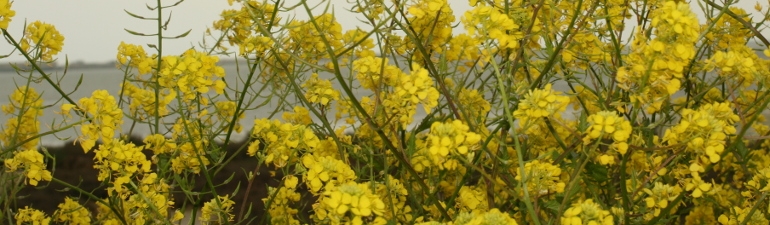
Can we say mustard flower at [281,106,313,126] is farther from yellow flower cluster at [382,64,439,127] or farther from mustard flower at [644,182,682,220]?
mustard flower at [644,182,682,220]

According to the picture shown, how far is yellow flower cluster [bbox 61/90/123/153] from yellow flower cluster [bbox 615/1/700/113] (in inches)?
34.3

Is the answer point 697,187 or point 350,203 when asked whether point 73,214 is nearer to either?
point 350,203

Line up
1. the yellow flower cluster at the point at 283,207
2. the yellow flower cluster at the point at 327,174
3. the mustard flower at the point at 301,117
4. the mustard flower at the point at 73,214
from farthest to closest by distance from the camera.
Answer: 1. the mustard flower at the point at 73,214
2. the mustard flower at the point at 301,117
3. the yellow flower cluster at the point at 283,207
4. the yellow flower cluster at the point at 327,174

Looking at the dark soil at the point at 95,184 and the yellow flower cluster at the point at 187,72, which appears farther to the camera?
the dark soil at the point at 95,184

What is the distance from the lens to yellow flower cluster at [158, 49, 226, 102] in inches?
69.2

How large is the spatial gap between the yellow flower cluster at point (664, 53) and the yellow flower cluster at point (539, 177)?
18cm

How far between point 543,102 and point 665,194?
35cm

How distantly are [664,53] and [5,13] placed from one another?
4.15 ft

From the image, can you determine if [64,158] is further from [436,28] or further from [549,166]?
[549,166]

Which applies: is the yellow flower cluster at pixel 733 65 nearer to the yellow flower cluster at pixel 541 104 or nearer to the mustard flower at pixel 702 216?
the yellow flower cluster at pixel 541 104

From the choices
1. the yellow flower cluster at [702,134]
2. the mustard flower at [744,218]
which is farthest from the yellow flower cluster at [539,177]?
the mustard flower at [744,218]

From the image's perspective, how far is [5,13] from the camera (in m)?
1.91

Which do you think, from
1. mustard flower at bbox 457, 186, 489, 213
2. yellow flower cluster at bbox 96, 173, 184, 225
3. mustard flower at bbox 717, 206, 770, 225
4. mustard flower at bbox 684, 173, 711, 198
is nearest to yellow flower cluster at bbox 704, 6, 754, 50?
mustard flower at bbox 717, 206, 770, 225

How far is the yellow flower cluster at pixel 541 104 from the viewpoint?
1.39 meters
